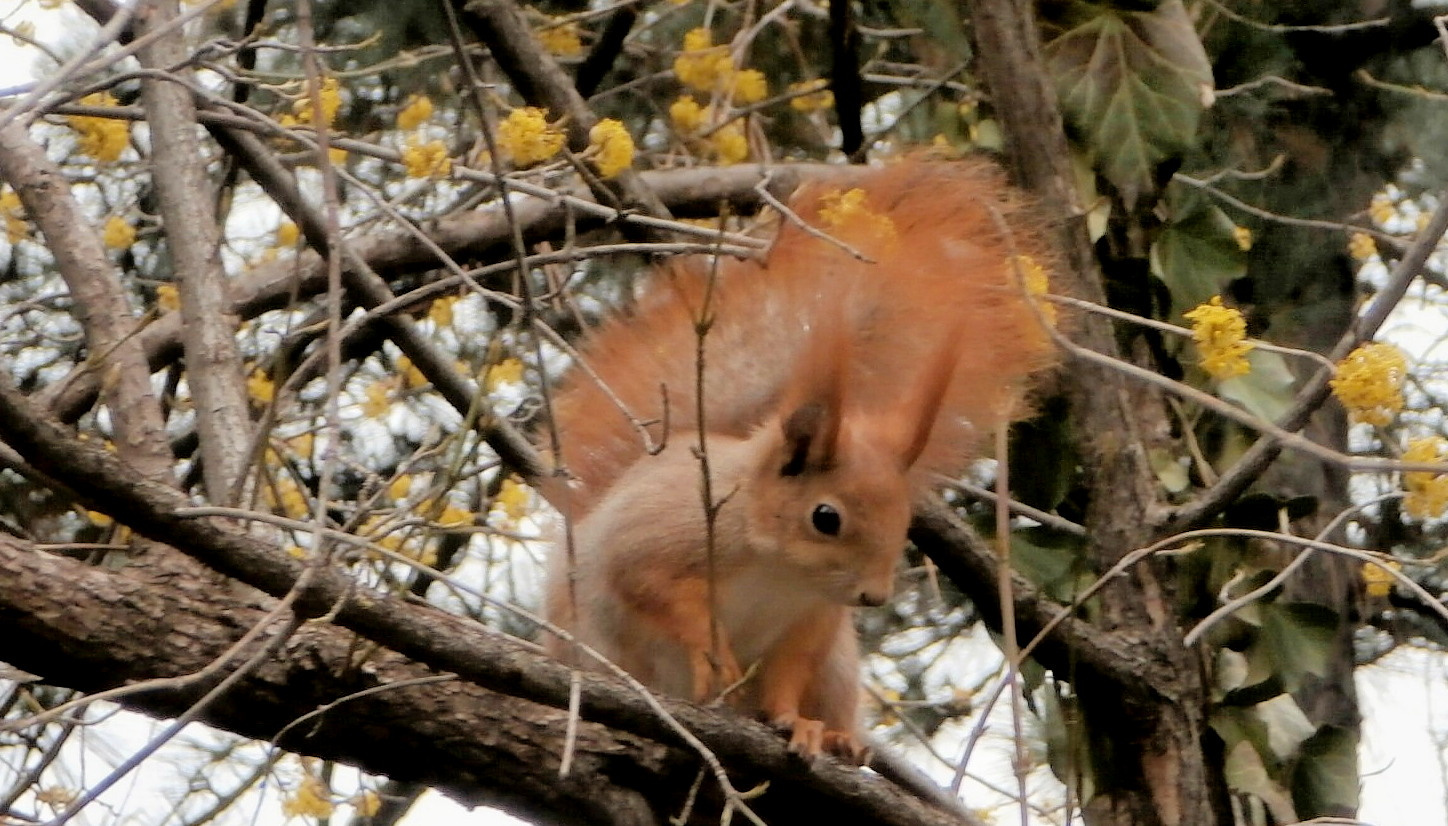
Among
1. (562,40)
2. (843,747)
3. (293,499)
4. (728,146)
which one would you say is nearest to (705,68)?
(728,146)

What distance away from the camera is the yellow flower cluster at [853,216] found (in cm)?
180

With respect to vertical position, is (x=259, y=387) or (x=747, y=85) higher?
(x=747, y=85)

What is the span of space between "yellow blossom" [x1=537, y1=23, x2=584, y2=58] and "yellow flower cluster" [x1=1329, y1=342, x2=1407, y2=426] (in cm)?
168

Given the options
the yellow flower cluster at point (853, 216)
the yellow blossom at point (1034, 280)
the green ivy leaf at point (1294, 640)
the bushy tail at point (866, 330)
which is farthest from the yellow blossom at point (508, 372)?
the green ivy leaf at point (1294, 640)

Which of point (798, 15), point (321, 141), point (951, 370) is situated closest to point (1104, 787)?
point (951, 370)

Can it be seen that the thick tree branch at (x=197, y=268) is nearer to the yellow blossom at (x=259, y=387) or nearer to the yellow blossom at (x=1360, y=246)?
the yellow blossom at (x=259, y=387)

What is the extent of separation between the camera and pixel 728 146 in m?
2.96

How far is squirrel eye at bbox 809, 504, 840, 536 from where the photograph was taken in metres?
2.04

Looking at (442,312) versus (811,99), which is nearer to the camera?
(442,312)

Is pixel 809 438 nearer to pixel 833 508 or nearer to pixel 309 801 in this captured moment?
pixel 833 508

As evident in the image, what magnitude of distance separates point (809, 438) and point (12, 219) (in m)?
1.30

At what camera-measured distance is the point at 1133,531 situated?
229cm

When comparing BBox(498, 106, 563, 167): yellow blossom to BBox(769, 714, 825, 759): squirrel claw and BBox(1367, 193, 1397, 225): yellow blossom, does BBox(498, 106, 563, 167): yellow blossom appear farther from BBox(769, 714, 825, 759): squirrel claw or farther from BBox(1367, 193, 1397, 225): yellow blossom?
BBox(1367, 193, 1397, 225): yellow blossom

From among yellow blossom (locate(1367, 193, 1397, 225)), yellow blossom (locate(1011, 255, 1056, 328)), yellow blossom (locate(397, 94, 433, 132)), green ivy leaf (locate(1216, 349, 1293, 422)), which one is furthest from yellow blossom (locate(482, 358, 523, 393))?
yellow blossom (locate(1367, 193, 1397, 225))
